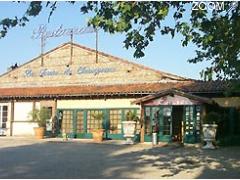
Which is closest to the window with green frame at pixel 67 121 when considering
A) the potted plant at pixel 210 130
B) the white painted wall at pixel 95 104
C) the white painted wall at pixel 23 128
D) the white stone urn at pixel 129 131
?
the white painted wall at pixel 95 104

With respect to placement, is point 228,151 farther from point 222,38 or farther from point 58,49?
point 58,49

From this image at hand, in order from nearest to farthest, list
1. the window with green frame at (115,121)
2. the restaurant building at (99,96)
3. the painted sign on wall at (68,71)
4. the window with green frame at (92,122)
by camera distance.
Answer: the restaurant building at (99,96), the window with green frame at (115,121), the window with green frame at (92,122), the painted sign on wall at (68,71)

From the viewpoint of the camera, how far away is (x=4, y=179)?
437 inches

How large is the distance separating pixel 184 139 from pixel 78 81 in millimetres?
9721

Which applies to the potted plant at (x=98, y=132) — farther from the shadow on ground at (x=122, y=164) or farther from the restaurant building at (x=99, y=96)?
the shadow on ground at (x=122, y=164)

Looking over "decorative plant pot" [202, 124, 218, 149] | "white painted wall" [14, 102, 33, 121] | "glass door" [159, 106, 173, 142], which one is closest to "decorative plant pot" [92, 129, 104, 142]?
"glass door" [159, 106, 173, 142]

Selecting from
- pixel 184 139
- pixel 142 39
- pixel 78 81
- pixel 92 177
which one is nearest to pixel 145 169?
pixel 92 177

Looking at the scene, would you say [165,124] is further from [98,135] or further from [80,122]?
[80,122]

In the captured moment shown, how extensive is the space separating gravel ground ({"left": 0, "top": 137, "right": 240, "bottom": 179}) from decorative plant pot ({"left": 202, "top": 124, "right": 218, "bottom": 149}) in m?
1.60

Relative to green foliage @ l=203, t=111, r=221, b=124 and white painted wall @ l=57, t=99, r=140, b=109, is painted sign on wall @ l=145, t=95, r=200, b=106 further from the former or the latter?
white painted wall @ l=57, t=99, r=140, b=109

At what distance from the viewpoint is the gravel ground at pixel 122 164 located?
12.5 meters

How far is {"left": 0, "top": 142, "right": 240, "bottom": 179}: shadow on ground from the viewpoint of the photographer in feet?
41.1

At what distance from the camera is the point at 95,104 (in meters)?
28.4

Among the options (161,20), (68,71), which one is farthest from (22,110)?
(161,20)
